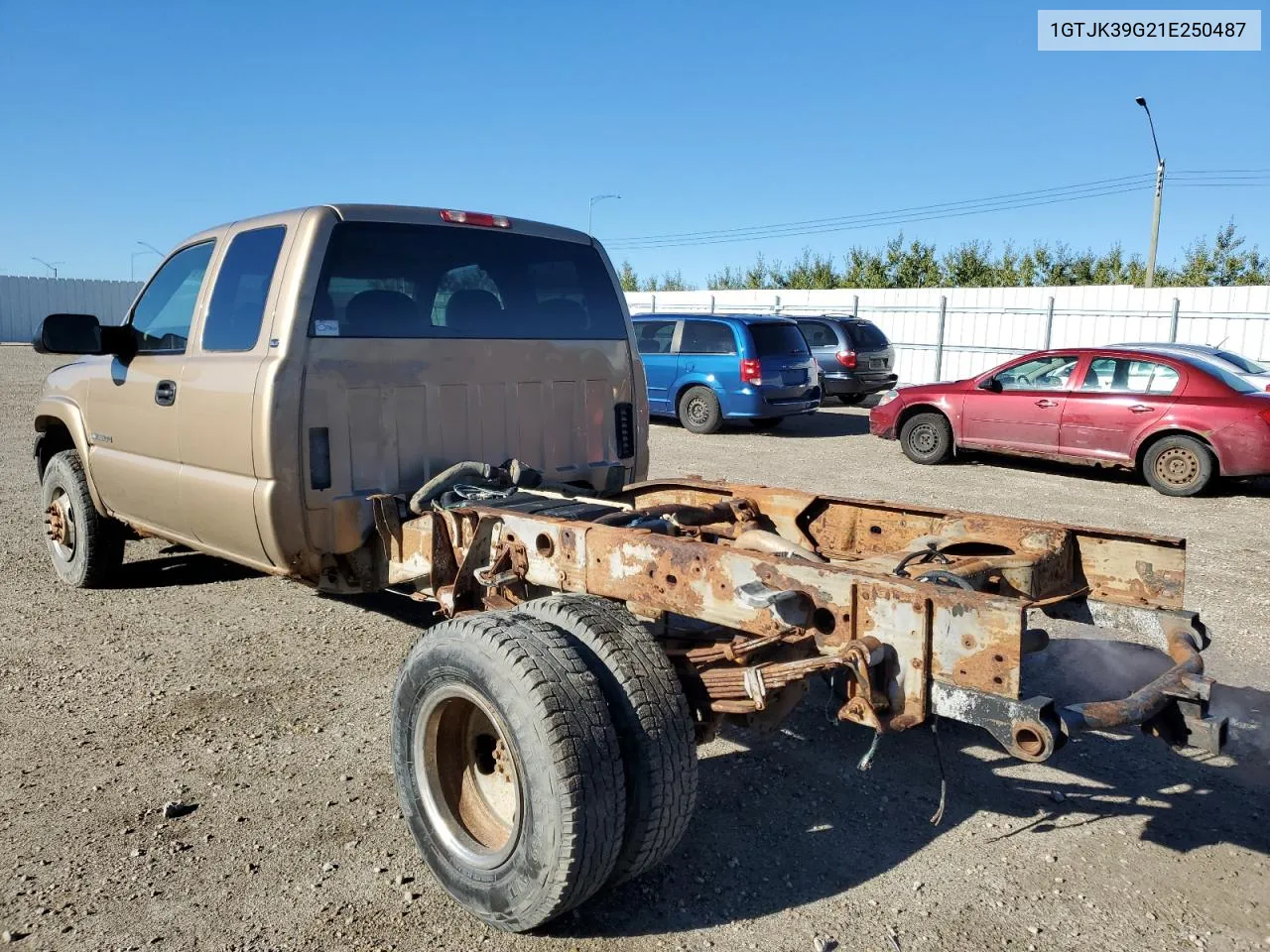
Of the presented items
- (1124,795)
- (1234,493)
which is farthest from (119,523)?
(1234,493)

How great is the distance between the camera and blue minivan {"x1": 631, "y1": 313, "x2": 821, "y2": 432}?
49.8ft

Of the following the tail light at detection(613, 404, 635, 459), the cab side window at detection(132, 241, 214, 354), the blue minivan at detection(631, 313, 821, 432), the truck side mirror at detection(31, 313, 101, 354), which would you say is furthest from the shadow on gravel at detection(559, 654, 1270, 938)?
the blue minivan at detection(631, 313, 821, 432)

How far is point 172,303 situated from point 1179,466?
9.89m

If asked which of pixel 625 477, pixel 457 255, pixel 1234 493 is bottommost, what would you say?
pixel 1234 493

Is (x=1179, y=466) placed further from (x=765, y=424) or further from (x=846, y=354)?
(x=846, y=354)

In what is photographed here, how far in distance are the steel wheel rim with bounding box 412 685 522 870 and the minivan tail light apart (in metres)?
2.52

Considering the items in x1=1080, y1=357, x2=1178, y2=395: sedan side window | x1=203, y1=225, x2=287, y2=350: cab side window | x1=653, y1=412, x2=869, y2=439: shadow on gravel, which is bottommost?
x1=653, y1=412, x2=869, y2=439: shadow on gravel

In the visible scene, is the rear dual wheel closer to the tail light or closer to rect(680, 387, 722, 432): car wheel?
the tail light

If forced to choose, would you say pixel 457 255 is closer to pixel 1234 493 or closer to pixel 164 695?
pixel 164 695

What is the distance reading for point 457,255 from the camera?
4.86 meters

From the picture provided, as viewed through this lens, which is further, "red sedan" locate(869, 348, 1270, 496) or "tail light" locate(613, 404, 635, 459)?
"red sedan" locate(869, 348, 1270, 496)

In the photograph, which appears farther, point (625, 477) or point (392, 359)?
point (625, 477)

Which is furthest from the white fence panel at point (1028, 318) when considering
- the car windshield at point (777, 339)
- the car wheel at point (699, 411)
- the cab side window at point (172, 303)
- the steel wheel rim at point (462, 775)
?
the steel wheel rim at point (462, 775)

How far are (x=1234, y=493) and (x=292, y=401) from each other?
10440 mm
